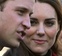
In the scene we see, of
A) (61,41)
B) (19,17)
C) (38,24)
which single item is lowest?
(61,41)

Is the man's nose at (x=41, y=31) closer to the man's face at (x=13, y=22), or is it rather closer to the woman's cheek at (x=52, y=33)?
the woman's cheek at (x=52, y=33)

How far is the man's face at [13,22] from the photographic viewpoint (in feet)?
5.63

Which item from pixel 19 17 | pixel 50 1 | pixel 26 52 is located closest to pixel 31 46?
pixel 26 52

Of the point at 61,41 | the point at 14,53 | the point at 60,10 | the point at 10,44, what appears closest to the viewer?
the point at 10,44

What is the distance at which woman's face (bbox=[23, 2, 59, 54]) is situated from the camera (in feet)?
8.32

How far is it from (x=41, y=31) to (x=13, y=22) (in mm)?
802

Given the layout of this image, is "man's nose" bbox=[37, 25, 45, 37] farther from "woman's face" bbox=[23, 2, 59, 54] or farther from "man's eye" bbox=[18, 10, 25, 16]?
"man's eye" bbox=[18, 10, 25, 16]

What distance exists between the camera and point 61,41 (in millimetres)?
2934

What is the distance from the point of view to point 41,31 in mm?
2537

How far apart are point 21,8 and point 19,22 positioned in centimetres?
9

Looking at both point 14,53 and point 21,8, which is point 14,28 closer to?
point 21,8

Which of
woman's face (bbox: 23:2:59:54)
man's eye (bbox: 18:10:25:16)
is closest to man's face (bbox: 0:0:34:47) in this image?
man's eye (bbox: 18:10:25:16)

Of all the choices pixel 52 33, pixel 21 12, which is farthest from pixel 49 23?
pixel 21 12

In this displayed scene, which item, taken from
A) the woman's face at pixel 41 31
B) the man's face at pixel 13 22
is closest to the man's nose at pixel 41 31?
the woman's face at pixel 41 31
